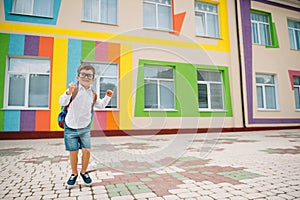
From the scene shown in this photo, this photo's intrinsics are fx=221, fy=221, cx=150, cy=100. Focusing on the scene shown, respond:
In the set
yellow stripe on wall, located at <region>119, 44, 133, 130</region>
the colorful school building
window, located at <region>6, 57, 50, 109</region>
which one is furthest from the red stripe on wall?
window, located at <region>6, 57, 50, 109</region>

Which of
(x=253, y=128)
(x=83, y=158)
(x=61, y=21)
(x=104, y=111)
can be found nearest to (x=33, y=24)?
(x=61, y=21)

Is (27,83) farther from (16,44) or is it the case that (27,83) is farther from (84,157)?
(84,157)

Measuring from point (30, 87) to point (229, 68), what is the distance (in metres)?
8.49

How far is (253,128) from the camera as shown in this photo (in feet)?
34.2

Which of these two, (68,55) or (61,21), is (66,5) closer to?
(61,21)

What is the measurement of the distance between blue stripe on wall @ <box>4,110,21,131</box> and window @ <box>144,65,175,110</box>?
4491mm

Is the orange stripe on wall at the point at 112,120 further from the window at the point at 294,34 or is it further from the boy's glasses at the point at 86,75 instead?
the window at the point at 294,34

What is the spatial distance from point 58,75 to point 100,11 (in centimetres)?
316

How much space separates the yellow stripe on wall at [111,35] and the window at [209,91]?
1.32 metres

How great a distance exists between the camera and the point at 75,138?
2348mm

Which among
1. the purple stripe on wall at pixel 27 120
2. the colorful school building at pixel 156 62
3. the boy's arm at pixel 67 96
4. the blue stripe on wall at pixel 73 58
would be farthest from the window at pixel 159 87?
the boy's arm at pixel 67 96

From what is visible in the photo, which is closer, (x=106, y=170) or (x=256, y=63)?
(x=106, y=170)

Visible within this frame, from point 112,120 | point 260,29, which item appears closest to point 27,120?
point 112,120

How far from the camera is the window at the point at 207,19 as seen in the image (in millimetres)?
10531
